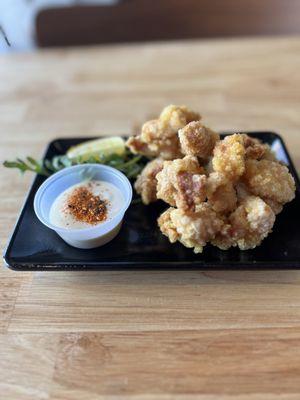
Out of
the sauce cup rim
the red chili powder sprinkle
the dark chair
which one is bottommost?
the dark chair

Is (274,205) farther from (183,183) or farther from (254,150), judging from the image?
(183,183)

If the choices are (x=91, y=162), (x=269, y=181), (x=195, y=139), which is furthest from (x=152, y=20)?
(x=269, y=181)

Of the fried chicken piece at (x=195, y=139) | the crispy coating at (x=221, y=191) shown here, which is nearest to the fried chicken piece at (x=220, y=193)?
the crispy coating at (x=221, y=191)

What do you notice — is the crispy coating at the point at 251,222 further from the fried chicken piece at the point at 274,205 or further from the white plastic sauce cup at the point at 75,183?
the white plastic sauce cup at the point at 75,183

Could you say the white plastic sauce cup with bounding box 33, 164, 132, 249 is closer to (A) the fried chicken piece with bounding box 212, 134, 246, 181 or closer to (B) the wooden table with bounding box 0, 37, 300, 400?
(B) the wooden table with bounding box 0, 37, 300, 400

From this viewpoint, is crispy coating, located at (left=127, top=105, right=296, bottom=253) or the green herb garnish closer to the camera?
crispy coating, located at (left=127, top=105, right=296, bottom=253)

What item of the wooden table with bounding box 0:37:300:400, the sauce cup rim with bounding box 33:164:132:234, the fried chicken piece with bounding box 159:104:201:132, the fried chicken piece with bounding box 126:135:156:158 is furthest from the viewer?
the fried chicken piece with bounding box 126:135:156:158

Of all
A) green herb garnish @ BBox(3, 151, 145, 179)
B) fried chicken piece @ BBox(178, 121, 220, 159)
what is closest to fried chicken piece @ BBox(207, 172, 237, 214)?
fried chicken piece @ BBox(178, 121, 220, 159)
